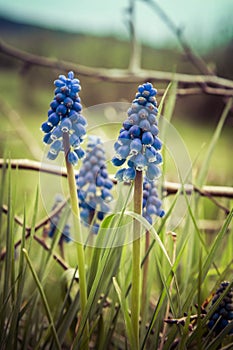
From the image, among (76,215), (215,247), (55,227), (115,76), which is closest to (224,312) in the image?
(215,247)

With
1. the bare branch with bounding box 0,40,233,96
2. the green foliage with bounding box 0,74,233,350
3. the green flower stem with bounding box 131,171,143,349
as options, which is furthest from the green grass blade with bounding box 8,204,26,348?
the bare branch with bounding box 0,40,233,96

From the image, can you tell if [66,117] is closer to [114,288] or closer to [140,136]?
[140,136]

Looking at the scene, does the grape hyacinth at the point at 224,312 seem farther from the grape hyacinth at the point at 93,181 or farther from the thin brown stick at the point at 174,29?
the thin brown stick at the point at 174,29

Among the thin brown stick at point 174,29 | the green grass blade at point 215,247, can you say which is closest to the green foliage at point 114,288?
the green grass blade at point 215,247

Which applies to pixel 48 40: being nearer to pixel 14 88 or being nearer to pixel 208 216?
pixel 14 88

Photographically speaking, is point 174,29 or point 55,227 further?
point 174,29

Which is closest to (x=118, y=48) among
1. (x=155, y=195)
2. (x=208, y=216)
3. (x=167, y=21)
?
(x=208, y=216)

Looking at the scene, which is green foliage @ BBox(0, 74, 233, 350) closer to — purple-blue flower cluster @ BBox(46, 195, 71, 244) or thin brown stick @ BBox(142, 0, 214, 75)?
purple-blue flower cluster @ BBox(46, 195, 71, 244)
